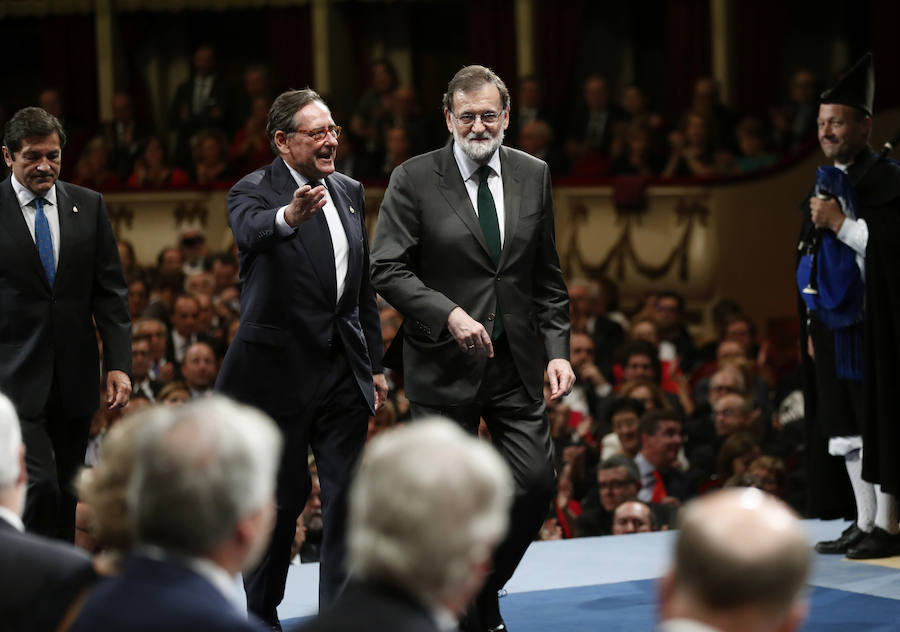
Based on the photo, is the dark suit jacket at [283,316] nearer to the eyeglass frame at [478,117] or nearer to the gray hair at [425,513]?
the eyeglass frame at [478,117]

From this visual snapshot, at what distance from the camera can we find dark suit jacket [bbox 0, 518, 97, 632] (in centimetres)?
224

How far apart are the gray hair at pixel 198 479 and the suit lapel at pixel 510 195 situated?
7.57 ft

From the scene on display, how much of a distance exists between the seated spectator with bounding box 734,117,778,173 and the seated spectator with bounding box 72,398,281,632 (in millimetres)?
9262

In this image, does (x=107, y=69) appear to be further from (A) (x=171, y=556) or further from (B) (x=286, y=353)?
(A) (x=171, y=556)

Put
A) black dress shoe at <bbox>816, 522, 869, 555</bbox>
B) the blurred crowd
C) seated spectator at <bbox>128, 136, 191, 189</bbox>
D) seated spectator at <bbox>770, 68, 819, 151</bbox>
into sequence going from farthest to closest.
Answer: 1. seated spectator at <bbox>128, 136, 191, 189</bbox>
2. seated spectator at <bbox>770, 68, 819, 151</bbox>
3. the blurred crowd
4. black dress shoe at <bbox>816, 522, 869, 555</bbox>

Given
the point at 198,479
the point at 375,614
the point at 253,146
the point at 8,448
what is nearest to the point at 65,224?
the point at 8,448

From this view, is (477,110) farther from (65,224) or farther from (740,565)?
(740,565)

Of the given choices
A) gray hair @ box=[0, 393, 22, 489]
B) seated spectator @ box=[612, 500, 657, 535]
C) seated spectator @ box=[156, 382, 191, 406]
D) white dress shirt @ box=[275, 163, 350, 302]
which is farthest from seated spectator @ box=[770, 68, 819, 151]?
gray hair @ box=[0, 393, 22, 489]

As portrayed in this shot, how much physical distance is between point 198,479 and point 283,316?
230 centimetres

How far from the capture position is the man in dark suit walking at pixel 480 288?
4.11 meters

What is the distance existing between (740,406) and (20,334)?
4328 millimetres

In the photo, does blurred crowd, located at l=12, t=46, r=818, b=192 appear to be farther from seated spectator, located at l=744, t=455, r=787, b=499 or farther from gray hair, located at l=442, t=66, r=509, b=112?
gray hair, located at l=442, t=66, r=509, b=112

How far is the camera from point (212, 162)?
38.7 feet

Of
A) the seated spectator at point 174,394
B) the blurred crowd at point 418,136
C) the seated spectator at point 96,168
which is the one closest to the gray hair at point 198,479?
the seated spectator at point 174,394
